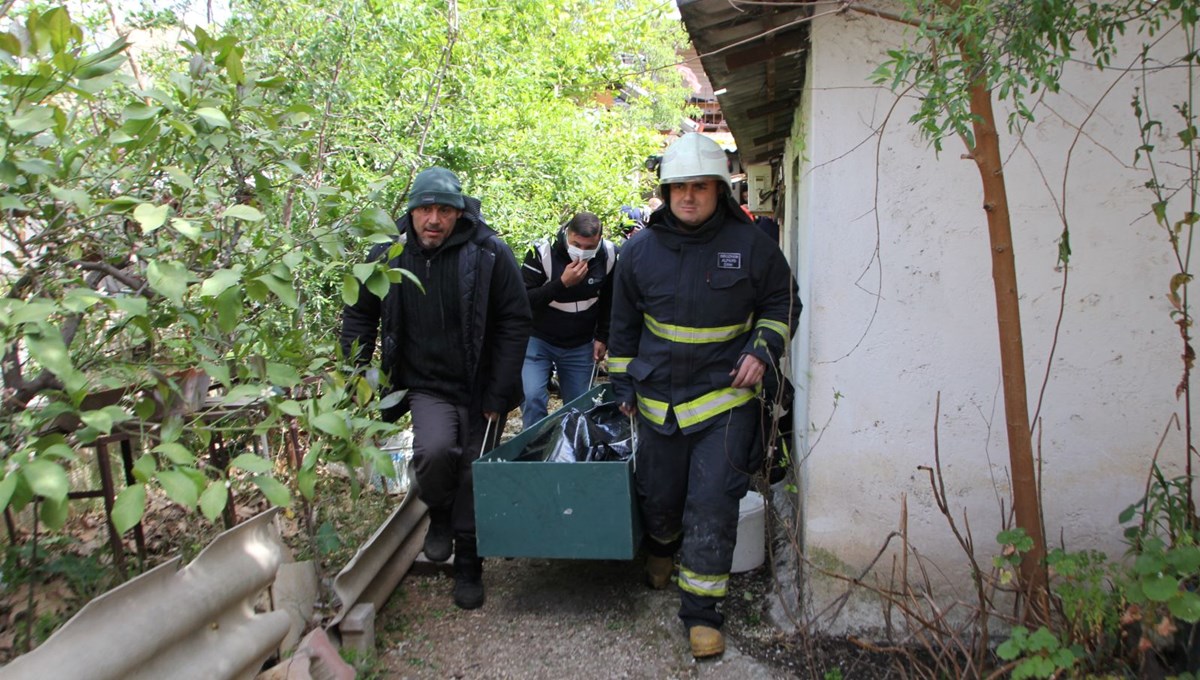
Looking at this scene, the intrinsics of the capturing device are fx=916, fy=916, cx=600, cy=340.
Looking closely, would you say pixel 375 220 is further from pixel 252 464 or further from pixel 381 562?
pixel 381 562

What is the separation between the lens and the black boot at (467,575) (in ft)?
13.8

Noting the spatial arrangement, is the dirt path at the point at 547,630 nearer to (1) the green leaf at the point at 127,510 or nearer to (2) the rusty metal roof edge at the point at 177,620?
(2) the rusty metal roof edge at the point at 177,620

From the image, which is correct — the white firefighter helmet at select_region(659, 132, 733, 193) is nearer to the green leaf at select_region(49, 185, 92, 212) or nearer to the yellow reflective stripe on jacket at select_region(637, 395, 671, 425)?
the yellow reflective stripe on jacket at select_region(637, 395, 671, 425)

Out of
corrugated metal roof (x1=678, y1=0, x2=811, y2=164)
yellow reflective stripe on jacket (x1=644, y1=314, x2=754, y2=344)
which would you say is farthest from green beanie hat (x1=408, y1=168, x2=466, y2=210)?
corrugated metal roof (x1=678, y1=0, x2=811, y2=164)

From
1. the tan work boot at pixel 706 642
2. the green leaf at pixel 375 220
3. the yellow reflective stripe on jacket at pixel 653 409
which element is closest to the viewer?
the green leaf at pixel 375 220

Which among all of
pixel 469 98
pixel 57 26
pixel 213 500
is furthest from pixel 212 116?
pixel 469 98

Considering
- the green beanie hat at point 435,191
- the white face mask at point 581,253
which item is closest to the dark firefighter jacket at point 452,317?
the green beanie hat at point 435,191

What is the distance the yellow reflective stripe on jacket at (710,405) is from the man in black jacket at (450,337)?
3.16 ft

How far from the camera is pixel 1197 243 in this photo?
3252 millimetres

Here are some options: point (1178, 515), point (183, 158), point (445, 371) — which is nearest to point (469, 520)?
point (445, 371)

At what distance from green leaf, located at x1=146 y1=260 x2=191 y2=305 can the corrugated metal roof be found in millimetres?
1901

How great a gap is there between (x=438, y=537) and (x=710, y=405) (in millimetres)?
1560

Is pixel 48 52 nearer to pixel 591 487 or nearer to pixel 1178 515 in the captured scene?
pixel 591 487

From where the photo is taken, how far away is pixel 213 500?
1.96 meters
